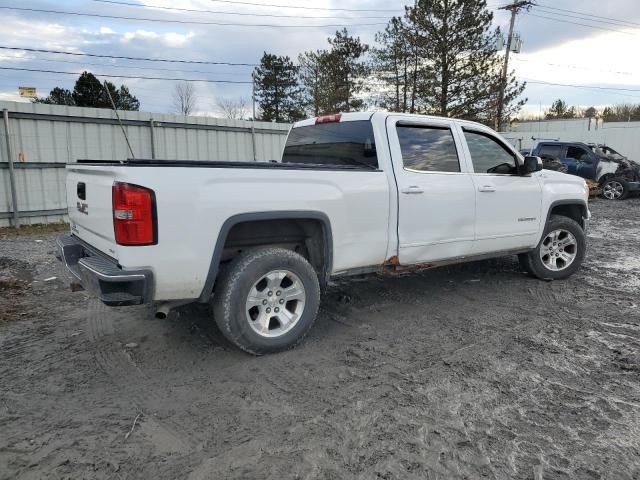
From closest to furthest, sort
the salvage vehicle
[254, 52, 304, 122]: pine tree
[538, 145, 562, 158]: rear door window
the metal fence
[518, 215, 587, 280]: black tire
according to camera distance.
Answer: [518, 215, 587, 280]: black tire → the metal fence → the salvage vehicle → [538, 145, 562, 158]: rear door window → [254, 52, 304, 122]: pine tree

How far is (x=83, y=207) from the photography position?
3865mm

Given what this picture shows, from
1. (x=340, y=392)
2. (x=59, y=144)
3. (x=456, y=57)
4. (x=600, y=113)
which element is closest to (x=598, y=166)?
(x=456, y=57)

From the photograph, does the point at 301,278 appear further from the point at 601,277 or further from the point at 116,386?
the point at 601,277

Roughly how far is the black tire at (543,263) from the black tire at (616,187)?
1299 centimetres

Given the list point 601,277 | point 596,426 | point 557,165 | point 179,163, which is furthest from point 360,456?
point 557,165

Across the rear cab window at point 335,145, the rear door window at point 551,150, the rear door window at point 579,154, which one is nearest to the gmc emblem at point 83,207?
the rear cab window at point 335,145

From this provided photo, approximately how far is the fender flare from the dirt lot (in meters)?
0.67

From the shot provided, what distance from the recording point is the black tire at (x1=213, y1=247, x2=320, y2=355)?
11.6ft

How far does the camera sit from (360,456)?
8.40 feet

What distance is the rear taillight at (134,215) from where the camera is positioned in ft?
10.1

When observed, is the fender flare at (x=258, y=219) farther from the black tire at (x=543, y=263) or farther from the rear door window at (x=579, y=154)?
the rear door window at (x=579, y=154)

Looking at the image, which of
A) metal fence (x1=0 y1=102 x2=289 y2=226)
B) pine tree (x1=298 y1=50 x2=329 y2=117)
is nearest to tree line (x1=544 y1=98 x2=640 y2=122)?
pine tree (x1=298 y1=50 x2=329 y2=117)

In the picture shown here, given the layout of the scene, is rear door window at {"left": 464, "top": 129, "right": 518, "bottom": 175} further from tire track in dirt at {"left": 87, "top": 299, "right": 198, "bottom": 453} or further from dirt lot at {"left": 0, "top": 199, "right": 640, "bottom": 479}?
tire track in dirt at {"left": 87, "top": 299, "right": 198, "bottom": 453}

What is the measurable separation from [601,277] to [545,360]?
320 centimetres
